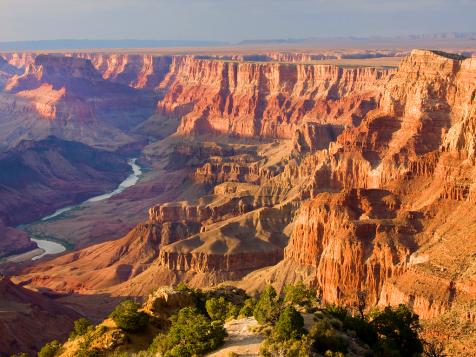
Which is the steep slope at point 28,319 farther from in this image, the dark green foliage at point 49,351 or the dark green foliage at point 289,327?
the dark green foliage at point 289,327

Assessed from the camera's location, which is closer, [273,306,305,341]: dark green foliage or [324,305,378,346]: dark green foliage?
[273,306,305,341]: dark green foliage

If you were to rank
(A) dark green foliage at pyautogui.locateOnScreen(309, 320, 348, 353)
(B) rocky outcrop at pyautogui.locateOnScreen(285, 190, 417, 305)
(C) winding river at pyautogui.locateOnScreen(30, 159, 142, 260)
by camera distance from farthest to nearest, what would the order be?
(C) winding river at pyautogui.locateOnScreen(30, 159, 142, 260) < (B) rocky outcrop at pyautogui.locateOnScreen(285, 190, 417, 305) < (A) dark green foliage at pyautogui.locateOnScreen(309, 320, 348, 353)

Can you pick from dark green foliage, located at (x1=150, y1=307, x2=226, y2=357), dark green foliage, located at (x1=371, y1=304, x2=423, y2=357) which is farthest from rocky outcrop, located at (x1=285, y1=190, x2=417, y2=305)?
dark green foliage, located at (x1=150, y1=307, x2=226, y2=357)

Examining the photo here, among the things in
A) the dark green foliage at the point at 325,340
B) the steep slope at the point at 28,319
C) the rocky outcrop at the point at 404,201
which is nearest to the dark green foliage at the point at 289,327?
the dark green foliage at the point at 325,340

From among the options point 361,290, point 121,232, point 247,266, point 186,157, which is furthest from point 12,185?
point 361,290

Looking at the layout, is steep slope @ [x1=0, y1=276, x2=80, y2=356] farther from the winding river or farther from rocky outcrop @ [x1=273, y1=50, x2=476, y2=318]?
the winding river

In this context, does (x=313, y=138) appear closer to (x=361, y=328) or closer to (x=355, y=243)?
(x=355, y=243)

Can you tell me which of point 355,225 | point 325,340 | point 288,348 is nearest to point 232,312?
point 325,340
